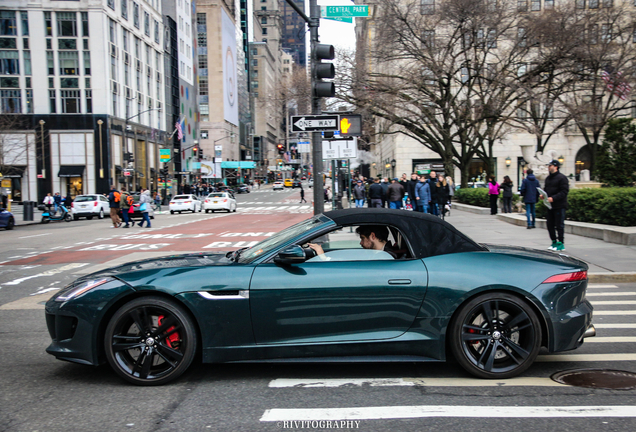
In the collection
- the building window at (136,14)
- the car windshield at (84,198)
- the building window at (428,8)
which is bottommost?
the car windshield at (84,198)

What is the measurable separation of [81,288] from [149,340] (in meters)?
0.73

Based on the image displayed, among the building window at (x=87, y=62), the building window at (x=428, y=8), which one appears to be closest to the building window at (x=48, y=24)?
the building window at (x=87, y=62)

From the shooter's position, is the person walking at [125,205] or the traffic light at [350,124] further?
the person walking at [125,205]

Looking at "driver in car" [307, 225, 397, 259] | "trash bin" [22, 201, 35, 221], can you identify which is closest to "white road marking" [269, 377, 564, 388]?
"driver in car" [307, 225, 397, 259]

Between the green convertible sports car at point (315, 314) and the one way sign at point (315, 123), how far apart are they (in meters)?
6.73

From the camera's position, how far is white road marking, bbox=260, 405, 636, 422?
4.01 m

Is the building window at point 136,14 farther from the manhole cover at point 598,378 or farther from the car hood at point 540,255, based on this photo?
the manhole cover at point 598,378

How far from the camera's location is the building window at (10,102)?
2207 inches

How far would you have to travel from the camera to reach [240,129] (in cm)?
14750

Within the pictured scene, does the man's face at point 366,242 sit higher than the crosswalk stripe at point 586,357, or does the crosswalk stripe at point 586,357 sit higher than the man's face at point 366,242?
the man's face at point 366,242

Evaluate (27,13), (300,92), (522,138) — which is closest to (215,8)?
(27,13)

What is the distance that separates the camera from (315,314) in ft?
15.4

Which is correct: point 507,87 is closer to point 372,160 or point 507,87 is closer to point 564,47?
point 564,47

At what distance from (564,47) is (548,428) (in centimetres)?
2918
